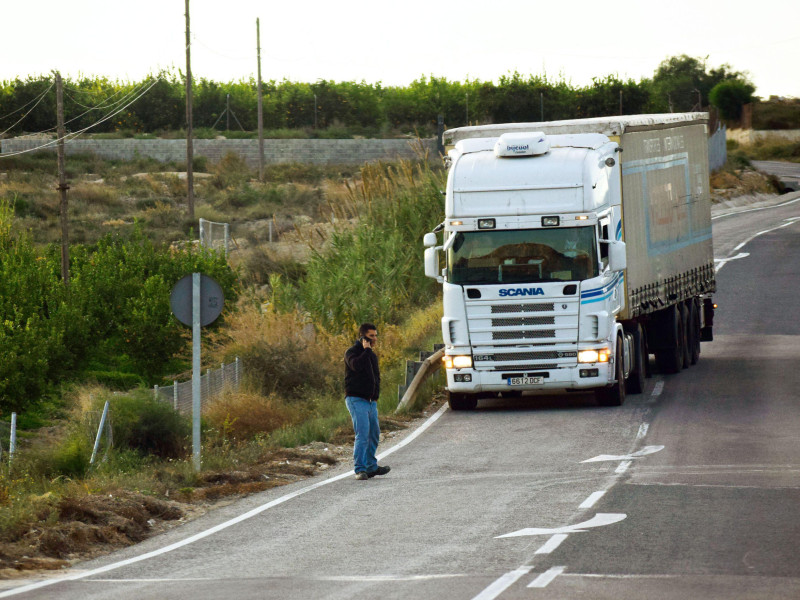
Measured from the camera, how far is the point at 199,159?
77438 millimetres

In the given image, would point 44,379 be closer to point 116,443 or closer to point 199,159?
point 116,443

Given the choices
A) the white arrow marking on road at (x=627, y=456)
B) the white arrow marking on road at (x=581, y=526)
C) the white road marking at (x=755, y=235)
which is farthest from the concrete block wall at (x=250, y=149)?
the white arrow marking on road at (x=581, y=526)

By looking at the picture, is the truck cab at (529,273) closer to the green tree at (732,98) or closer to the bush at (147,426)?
the bush at (147,426)

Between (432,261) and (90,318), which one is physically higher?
(432,261)

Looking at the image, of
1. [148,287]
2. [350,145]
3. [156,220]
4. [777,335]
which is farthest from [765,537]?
[350,145]

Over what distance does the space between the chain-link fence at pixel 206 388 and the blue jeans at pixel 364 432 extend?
6.41 metres

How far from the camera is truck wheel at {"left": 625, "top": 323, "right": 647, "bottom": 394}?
2156 centimetres

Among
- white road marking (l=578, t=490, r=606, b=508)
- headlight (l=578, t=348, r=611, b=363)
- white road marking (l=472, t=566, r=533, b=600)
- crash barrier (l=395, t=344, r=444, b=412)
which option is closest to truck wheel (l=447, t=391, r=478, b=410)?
crash barrier (l=395, t=344, r=444, b=412)

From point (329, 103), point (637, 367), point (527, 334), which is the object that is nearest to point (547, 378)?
point (527, 334)

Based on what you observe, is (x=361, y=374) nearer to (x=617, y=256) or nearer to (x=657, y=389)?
(x=617, y=256)

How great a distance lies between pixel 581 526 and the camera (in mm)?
11289

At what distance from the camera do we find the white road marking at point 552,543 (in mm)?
10250

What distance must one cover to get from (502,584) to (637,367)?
13031mm

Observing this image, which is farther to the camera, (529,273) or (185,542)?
(529,273)
